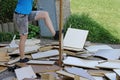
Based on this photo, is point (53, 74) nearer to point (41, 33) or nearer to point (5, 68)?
point (5, 68)

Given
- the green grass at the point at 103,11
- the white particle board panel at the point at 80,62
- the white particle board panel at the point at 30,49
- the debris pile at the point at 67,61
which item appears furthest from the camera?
the green grass at the point at 103,11

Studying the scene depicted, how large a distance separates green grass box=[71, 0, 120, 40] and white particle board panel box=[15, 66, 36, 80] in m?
3.39

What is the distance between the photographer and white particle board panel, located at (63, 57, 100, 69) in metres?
7.16

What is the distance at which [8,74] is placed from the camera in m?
7.15

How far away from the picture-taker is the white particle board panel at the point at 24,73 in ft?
22.3

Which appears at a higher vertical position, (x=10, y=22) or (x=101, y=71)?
(x=10, y=22)

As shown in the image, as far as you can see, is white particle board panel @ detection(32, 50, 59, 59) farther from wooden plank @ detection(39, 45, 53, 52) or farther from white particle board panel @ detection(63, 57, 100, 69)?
white particle board panel @ detection(63, 57, 100, 69)

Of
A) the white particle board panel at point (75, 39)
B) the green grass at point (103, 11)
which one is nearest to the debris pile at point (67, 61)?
the white particle board panel at point (75, 39)

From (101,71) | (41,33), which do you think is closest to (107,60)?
(101,71)

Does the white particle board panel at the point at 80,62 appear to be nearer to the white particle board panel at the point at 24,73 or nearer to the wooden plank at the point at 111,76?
the wooden plank at the point at 111,76

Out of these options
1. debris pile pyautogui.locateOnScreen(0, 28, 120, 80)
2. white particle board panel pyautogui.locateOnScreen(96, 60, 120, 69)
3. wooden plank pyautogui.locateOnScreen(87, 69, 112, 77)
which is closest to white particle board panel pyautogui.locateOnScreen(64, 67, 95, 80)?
debris pile pyautogui.locateOnScreen(0, 28, 120, 80)

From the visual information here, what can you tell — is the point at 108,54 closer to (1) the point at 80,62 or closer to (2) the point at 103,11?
(1) the point at 80,62

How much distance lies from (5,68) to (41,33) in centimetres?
257

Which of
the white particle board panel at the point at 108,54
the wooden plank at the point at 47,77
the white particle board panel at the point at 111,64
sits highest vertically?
the white particle board panel at the point at 108,54
